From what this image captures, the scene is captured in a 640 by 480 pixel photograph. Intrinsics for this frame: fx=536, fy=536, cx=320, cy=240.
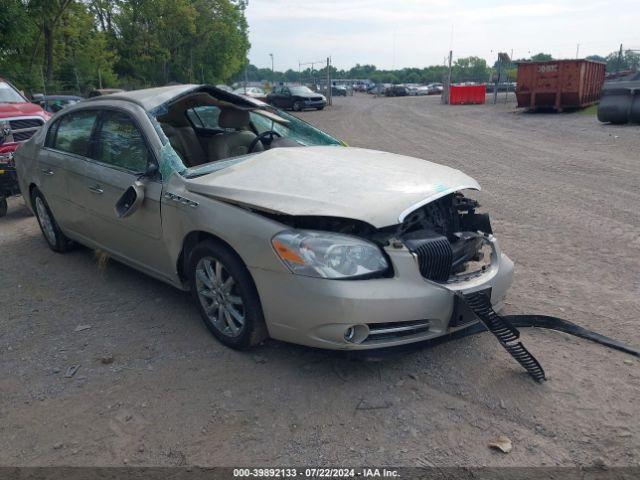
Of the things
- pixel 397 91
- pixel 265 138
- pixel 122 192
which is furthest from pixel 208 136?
pixel 397 91

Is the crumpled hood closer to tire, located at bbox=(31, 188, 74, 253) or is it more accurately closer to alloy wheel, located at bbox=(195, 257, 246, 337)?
alloy wheel, located at bbox=(195, 257, 246, 337)

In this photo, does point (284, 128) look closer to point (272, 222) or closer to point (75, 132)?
point (75, 132)

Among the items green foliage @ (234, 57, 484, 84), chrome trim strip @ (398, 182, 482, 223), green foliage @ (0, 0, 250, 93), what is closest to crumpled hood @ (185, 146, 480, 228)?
chrome trim strip @ (398, 182, 482, 223)

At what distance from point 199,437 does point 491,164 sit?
29.3ft

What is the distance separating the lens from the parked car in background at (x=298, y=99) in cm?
2966

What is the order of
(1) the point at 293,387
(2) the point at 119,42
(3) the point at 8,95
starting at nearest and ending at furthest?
(1) the point at 293,387 < (3) the point at 8,95 < (2) the point at 119,42

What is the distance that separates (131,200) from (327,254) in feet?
5.82

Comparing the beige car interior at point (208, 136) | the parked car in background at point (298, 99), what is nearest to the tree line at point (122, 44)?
the parked car in background at point (298, 99)

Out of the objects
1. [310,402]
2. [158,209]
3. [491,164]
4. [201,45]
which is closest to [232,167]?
[158,209]

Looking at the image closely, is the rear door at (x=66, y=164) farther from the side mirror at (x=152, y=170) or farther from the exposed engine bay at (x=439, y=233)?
the exposed engine bay at (x=439, y=233)

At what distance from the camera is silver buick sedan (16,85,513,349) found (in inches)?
119

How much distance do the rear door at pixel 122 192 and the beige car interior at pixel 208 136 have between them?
0.36 meters

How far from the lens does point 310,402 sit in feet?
9.89

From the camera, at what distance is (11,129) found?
7906 mm
